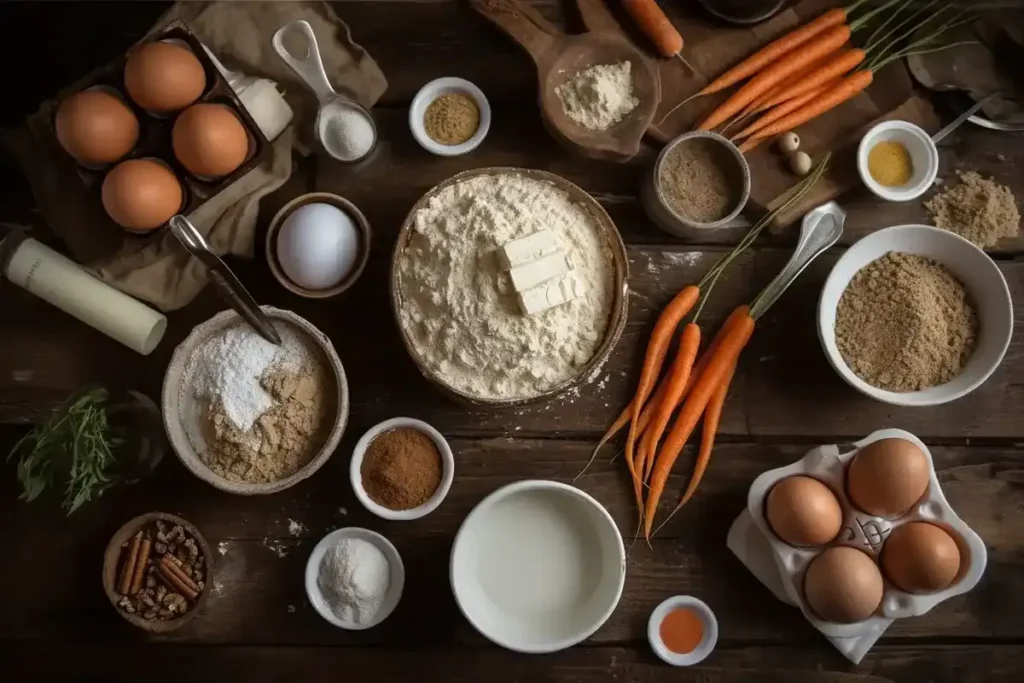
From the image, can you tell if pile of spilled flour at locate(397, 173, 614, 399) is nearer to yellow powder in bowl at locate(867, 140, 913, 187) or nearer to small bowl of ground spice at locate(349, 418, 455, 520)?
small bowl of ground spice at locate(349, 418, 455, 520)

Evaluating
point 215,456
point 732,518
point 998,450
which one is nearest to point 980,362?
point 998,450

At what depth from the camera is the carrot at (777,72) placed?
1.47 m

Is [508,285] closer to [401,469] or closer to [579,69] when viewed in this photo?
[401,469]

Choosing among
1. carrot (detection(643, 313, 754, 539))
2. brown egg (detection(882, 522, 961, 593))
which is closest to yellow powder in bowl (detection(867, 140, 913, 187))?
carrot (detection(643, 313, 754, 539))

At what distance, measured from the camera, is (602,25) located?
4.91 feet

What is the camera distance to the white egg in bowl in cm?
134

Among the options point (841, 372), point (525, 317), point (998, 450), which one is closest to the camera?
point (525, 317)

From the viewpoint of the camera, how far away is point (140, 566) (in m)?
1.31

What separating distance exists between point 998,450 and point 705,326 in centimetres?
54

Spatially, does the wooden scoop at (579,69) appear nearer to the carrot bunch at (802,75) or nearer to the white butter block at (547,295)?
the carrot bunch at (802,75)

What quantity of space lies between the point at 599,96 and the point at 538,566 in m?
0.77

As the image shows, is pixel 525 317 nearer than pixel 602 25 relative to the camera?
Yes

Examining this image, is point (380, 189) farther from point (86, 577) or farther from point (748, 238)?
point (86, 577)

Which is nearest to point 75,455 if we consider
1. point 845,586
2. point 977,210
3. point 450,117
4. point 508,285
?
point 508,285
